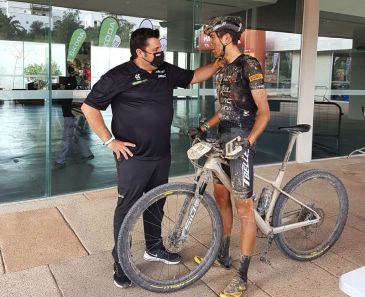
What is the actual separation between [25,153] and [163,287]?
3.36m

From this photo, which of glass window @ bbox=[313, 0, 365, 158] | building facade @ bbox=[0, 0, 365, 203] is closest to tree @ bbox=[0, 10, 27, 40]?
building facade @ bbox=[0, 0, 365, 203]

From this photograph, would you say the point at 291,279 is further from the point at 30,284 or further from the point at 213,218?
the point at 30,284

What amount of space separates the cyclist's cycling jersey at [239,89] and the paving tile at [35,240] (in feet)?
5.57

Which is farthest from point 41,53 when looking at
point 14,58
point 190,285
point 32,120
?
point 190,285

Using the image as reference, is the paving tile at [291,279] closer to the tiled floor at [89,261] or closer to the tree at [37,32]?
the tiled floor at [89,261]

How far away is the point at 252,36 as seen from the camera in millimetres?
6871

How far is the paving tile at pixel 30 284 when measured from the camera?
9.77 feet

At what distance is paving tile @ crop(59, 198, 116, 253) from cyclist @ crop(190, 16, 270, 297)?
1.31 meters

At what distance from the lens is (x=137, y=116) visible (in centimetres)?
295

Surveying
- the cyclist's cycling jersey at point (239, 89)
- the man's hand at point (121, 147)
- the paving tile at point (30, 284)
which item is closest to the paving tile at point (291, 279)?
the cyclist's cycling jersey at point (239, 89)

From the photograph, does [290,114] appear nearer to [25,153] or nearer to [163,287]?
[25,153]

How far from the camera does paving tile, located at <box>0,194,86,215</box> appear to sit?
4816 mm

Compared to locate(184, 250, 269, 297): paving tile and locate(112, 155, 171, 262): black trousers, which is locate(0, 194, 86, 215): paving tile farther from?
locate(184, 250, 269, 297): paving tile

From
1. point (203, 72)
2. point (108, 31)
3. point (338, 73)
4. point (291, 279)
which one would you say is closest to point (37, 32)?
point (108, 31)
